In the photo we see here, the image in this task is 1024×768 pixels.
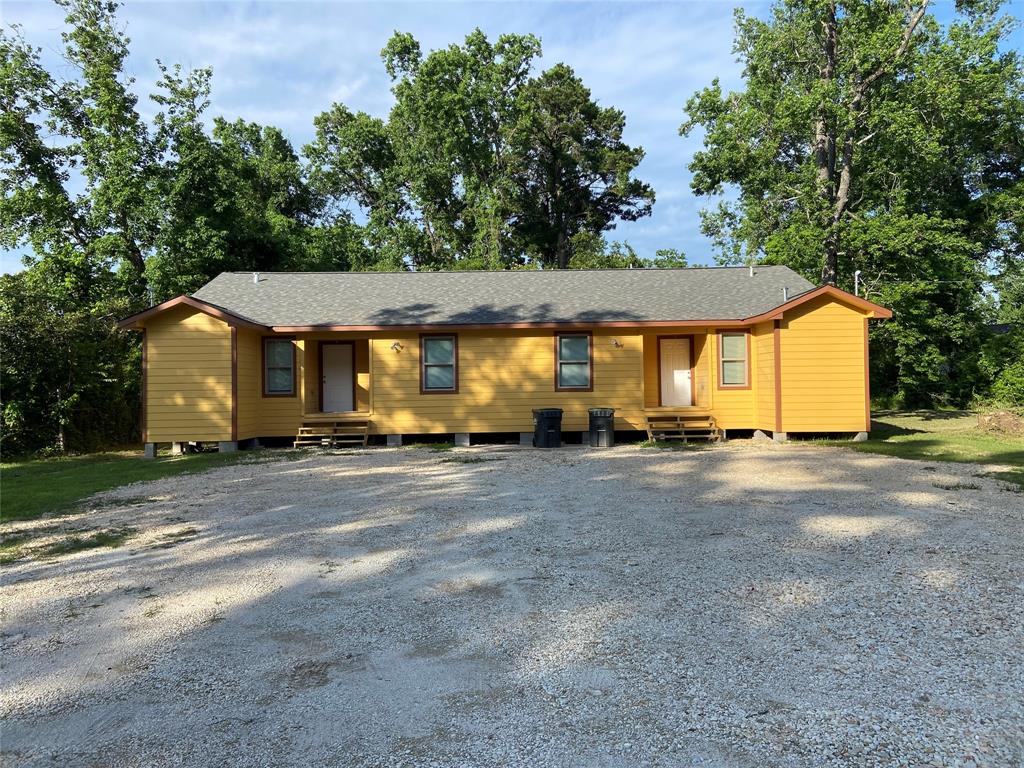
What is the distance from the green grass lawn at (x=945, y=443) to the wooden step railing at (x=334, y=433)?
10.1 meters

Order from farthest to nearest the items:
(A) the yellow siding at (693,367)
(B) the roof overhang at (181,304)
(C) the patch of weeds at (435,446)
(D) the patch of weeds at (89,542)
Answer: (A) the yellow siding at (693,367), (C) the patch of weeds at (435,446), (B) the roof overhang at (181,304), (D) the patch of weeds at (89,542)

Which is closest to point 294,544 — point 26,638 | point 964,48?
point 26,638

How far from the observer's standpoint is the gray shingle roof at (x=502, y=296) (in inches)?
543

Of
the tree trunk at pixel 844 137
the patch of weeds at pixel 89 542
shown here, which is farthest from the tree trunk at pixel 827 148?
the patch of weeds at pixel 89 542

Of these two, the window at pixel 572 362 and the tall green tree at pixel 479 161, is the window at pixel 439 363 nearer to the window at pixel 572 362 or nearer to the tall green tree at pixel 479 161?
the window at pixel 572 362

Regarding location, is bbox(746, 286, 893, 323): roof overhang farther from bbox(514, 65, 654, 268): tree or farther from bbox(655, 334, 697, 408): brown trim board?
bbox(514, 65, 654, 268): tree

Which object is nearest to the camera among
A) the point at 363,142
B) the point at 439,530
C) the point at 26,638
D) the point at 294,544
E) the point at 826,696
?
the point at 826,696

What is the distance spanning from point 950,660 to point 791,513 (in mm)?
3259

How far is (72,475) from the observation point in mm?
10250

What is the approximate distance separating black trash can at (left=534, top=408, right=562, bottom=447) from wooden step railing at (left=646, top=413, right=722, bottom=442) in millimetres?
2157

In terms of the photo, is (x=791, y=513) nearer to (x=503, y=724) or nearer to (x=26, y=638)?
(x=503, y=724)

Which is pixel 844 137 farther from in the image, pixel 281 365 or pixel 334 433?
pixel 281 365

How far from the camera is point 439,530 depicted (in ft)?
19.2

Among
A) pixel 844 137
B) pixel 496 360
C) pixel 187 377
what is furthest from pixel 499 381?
pixel 844 137
